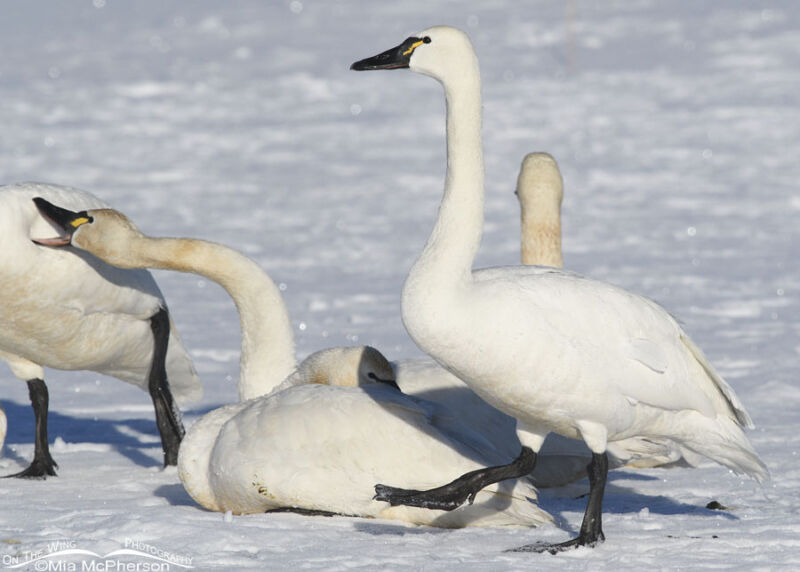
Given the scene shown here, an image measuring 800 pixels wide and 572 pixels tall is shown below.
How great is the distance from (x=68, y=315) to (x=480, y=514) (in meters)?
2.08

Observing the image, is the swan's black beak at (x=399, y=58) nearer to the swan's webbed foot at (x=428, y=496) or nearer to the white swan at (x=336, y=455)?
the white swan at (x=336, y=455)

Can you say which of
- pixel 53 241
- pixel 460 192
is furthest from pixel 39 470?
pixel 460 192

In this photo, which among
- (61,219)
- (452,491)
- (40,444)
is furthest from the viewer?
(40,444)

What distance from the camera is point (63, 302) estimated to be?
223 inches

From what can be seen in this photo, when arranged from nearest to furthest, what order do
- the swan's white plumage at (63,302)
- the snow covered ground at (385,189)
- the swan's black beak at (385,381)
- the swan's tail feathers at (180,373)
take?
the snow covered ground at (385,189) → the swan's black beak at (385,381) → the swan's white plumage at (63,302) → the swan's tail feathers at (180,373)

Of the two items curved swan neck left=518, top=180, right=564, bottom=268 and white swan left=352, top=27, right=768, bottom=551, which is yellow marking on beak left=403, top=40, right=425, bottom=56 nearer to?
white swan left=352, top=27, right=768, bottom=551

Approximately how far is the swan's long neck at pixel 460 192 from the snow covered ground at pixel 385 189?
0.89 meters

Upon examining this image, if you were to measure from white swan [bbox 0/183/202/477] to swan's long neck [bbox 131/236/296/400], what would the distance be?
378 millimetres

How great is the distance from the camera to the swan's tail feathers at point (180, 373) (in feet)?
21.2

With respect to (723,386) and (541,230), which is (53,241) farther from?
(723,386)

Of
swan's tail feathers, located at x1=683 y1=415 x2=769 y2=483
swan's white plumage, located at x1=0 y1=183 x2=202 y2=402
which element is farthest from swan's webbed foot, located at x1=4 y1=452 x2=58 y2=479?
swan's tail feathers, located at x1=683 y1=415 x2=769 y2=483

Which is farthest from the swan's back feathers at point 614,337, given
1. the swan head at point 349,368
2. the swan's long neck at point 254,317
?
the swan's long neck at point 254,317

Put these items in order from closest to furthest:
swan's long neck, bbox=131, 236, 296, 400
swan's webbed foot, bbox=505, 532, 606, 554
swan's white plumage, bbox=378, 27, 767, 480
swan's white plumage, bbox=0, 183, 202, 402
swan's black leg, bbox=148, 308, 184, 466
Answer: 1. swan's white plumage, bbox=378, 27, 767, 480
2. swan's webbed foot, bbox=505, 532, 606, 554
3. swan's white plumage, bbox=0, 183, 202, 402
4. swan's long neck, bbox=131, 236, 296, 400
5. swan's black leg, bbox=148, 308, 184, 466

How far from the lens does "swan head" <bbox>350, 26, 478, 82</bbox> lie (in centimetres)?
430
